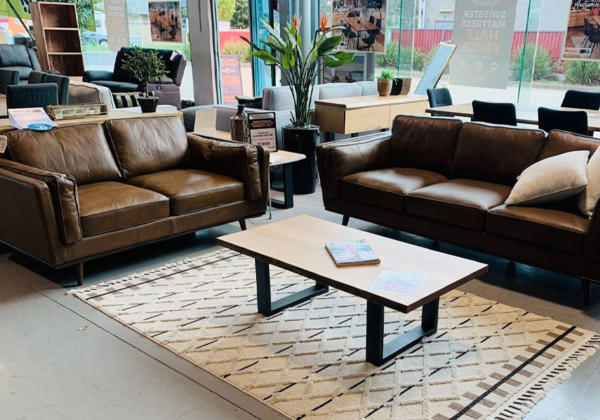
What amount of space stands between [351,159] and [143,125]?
1.60 meters

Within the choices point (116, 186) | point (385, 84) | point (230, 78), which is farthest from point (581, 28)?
point (230, 78)

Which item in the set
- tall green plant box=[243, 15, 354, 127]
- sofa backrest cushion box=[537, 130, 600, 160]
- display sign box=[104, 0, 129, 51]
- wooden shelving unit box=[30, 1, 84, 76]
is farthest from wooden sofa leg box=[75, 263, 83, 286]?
display sign box=[104, 0, 129, 51]

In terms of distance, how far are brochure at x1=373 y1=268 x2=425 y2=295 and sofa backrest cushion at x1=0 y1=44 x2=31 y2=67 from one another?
1040cm

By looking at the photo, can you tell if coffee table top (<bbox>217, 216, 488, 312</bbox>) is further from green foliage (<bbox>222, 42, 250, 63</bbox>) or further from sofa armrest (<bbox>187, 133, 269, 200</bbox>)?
green foliage (<bbox>222, 42, 250, 63</bbox>)

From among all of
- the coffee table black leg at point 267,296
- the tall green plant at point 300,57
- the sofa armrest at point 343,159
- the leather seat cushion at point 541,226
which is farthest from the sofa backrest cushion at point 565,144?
the tall green plant at point 300,57

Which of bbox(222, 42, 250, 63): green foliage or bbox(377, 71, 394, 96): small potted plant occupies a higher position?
bbox(222, 42, 250, 63): green foliage

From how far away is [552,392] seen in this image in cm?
237

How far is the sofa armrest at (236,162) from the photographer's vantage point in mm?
4125

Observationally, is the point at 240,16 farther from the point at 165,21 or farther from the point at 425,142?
the point at 425,142

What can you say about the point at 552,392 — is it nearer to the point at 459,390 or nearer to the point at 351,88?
the point at 459,390

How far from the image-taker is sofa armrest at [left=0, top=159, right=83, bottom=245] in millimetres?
3211

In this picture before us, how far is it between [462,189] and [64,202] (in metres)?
2.49

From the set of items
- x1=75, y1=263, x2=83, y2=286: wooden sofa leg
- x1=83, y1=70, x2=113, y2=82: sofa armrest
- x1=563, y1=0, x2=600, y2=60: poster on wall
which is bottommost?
x1=75, y1=263, x2=83, y2=286: wooden sofa leg

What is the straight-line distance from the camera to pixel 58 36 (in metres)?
10.7
